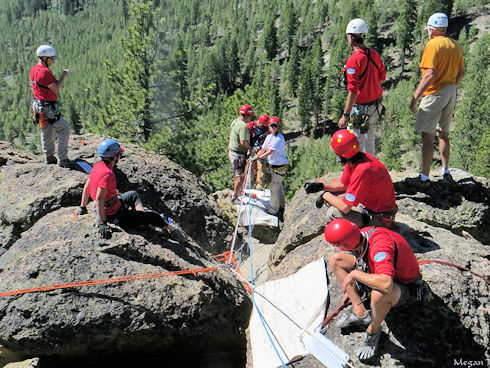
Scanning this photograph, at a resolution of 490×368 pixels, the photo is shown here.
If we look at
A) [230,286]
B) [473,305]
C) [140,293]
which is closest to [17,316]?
[140,293]

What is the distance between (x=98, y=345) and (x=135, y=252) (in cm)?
143

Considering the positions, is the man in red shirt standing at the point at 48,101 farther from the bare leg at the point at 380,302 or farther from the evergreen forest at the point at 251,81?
the bare leg at the point at 380,302

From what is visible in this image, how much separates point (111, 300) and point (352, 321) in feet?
11.2

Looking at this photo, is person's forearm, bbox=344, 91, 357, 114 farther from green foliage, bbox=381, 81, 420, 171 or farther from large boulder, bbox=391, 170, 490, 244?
green foliage, bbox=381, 81, 420, 171

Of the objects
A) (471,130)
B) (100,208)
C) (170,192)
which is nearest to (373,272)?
(100,208)

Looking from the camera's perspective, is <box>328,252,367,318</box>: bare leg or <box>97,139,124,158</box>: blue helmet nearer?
<box>328,252,367,318</box>: bare leg

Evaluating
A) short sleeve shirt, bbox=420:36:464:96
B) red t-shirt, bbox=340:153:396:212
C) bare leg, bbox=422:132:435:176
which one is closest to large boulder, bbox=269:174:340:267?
red t-shirt, bbox=340:153:396:212

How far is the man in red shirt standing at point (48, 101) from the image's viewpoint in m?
8.34

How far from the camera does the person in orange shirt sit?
714 cm

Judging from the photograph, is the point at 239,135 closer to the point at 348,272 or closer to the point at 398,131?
the point at 348,272

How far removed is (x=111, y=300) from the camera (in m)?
5.76

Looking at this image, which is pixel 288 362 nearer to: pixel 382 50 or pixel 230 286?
pixel 230 286

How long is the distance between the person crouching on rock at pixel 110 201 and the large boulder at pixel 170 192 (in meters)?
2.21

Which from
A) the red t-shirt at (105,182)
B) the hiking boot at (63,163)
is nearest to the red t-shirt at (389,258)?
the red t-shirt at (105,182)
